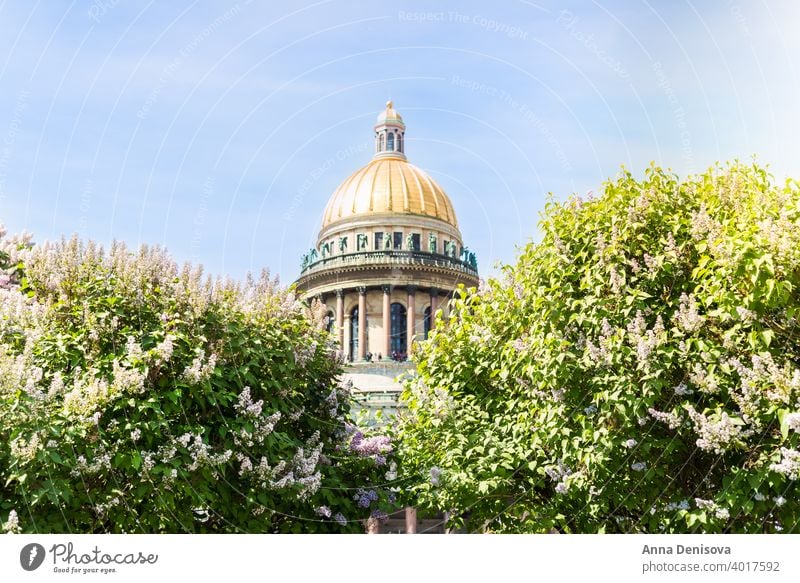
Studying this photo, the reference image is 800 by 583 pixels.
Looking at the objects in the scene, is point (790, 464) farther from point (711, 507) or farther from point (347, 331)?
point (347, 331)

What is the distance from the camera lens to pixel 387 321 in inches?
3012

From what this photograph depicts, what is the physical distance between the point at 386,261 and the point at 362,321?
538 centimetres

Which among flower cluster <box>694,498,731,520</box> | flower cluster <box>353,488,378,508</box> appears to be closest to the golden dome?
flower cluster <box>353,488,378,508</box>

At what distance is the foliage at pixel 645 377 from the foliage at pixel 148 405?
10.2 feet

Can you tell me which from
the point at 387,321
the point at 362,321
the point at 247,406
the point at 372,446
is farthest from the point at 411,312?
the point at 247,406

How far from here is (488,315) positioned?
18453mm

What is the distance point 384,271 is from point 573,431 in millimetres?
63352

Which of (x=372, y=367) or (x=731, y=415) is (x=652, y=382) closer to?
(x=731, y=415)

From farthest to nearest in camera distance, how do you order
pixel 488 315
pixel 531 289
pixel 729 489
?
pixel 488 315, pixel 531 289, pixel 729 489

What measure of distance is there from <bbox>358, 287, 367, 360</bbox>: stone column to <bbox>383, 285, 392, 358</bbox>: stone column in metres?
1.71

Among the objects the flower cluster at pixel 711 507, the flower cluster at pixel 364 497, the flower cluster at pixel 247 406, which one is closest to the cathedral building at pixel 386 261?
the flower cluster at pixel 364 497

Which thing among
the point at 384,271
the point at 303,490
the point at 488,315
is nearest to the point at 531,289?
the point at 488,315

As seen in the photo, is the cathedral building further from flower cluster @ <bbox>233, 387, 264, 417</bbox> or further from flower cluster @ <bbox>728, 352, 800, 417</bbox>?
flower cluster @ <bbox>728, 352, 800, 417</bbox>
